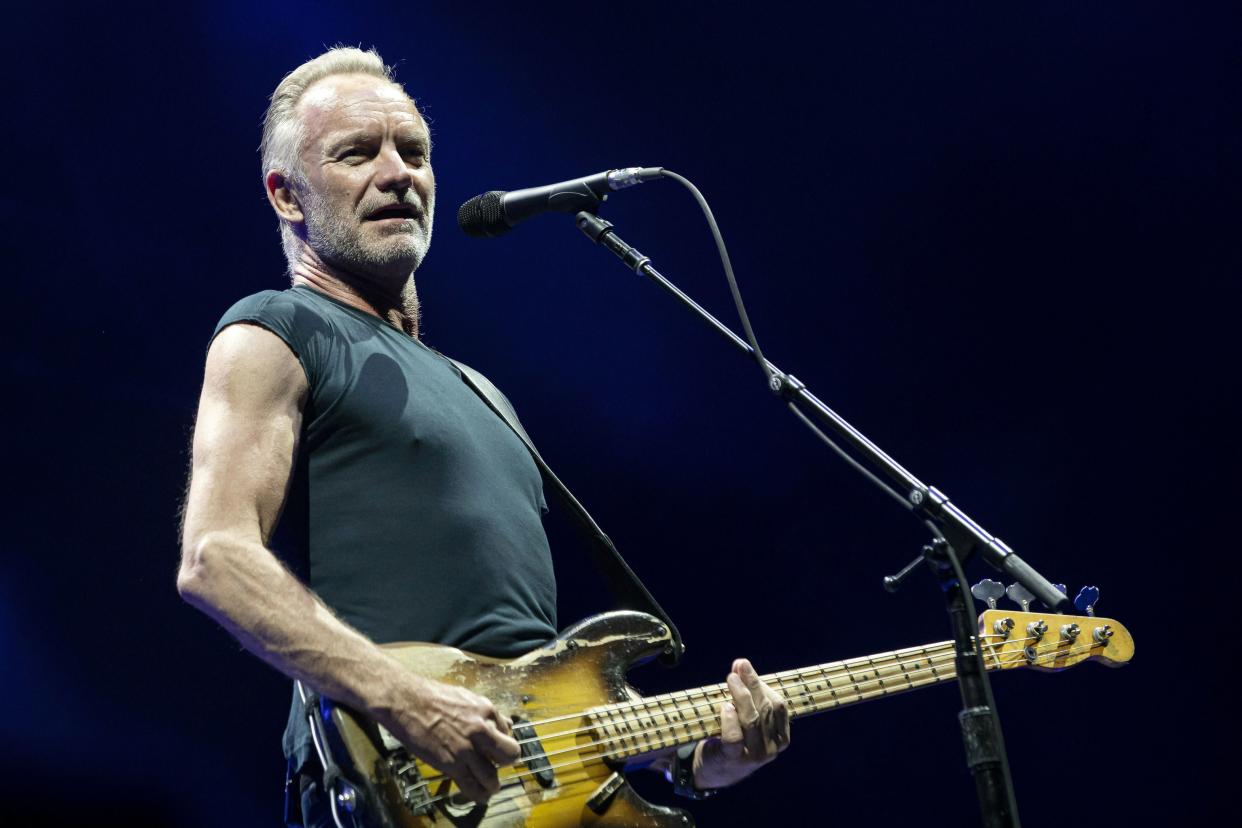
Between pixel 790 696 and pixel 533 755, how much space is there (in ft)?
2.29

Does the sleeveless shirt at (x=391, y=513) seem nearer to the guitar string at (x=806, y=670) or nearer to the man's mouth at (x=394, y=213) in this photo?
the guitar string at (x=806, y=670)

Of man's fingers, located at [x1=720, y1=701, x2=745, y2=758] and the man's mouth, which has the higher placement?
the man's mouth

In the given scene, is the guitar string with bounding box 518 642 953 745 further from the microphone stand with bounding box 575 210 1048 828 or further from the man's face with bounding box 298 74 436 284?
the man's face with bounding box 298 74 436 284

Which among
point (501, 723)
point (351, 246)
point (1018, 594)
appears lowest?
point (501, 723)

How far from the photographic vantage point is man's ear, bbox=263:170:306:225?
3.02 metres

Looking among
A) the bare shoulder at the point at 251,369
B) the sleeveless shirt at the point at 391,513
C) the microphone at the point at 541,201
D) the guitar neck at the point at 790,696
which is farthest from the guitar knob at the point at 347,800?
the microphone at the point at 541,201

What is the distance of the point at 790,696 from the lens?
263cm

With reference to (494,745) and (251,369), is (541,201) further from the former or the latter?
(494,745)

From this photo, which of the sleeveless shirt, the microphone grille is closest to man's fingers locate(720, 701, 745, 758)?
the sleeveless shirt

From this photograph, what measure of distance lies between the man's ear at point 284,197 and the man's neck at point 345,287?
4.9 inches

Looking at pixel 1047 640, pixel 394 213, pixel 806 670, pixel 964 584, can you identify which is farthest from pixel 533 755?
pixel 1047 640

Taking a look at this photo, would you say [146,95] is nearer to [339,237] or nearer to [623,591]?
[339,237]

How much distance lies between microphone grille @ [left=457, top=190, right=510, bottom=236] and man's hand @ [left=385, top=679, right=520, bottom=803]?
Answer: 122cm

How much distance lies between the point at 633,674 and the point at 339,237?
2.68m
